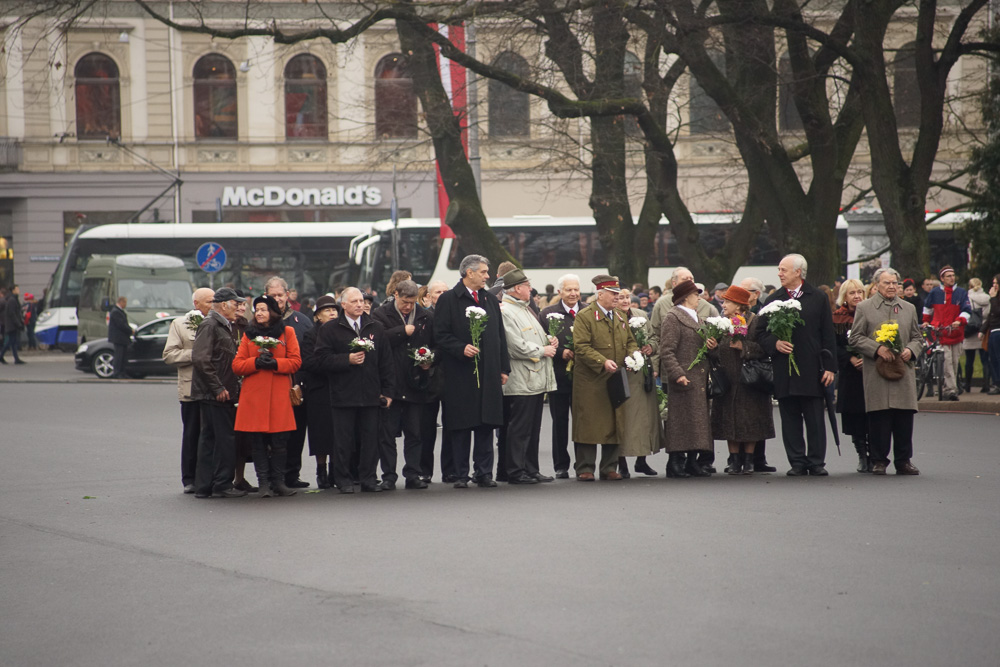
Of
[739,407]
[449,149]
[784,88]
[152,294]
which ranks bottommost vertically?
[739,407]

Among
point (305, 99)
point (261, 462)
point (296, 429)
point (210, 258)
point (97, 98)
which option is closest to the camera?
point (261, 462)

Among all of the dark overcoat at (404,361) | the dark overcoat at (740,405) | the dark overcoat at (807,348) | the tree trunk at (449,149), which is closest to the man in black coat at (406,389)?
the dark overcoat at (404,361)

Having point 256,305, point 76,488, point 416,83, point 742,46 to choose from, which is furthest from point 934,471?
point 416,83

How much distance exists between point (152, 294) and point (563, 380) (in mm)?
24775

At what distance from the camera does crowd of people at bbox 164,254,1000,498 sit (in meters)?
11.0

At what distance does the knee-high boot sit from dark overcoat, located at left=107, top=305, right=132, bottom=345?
57.1 feet

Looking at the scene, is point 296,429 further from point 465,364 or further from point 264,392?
point 465,364

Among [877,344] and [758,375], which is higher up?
[877,344]

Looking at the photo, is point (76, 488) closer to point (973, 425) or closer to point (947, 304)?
point (973, 425)

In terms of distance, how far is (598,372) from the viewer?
461 inches

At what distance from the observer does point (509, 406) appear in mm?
11852

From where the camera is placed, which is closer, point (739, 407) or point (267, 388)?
point (267, 388)

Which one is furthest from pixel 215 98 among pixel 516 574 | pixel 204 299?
pixel 516 574

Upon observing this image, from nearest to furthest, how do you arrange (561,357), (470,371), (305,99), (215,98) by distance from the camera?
1. (470,371)
2. (561,357)
3. (215,98)
4. (305,99)
